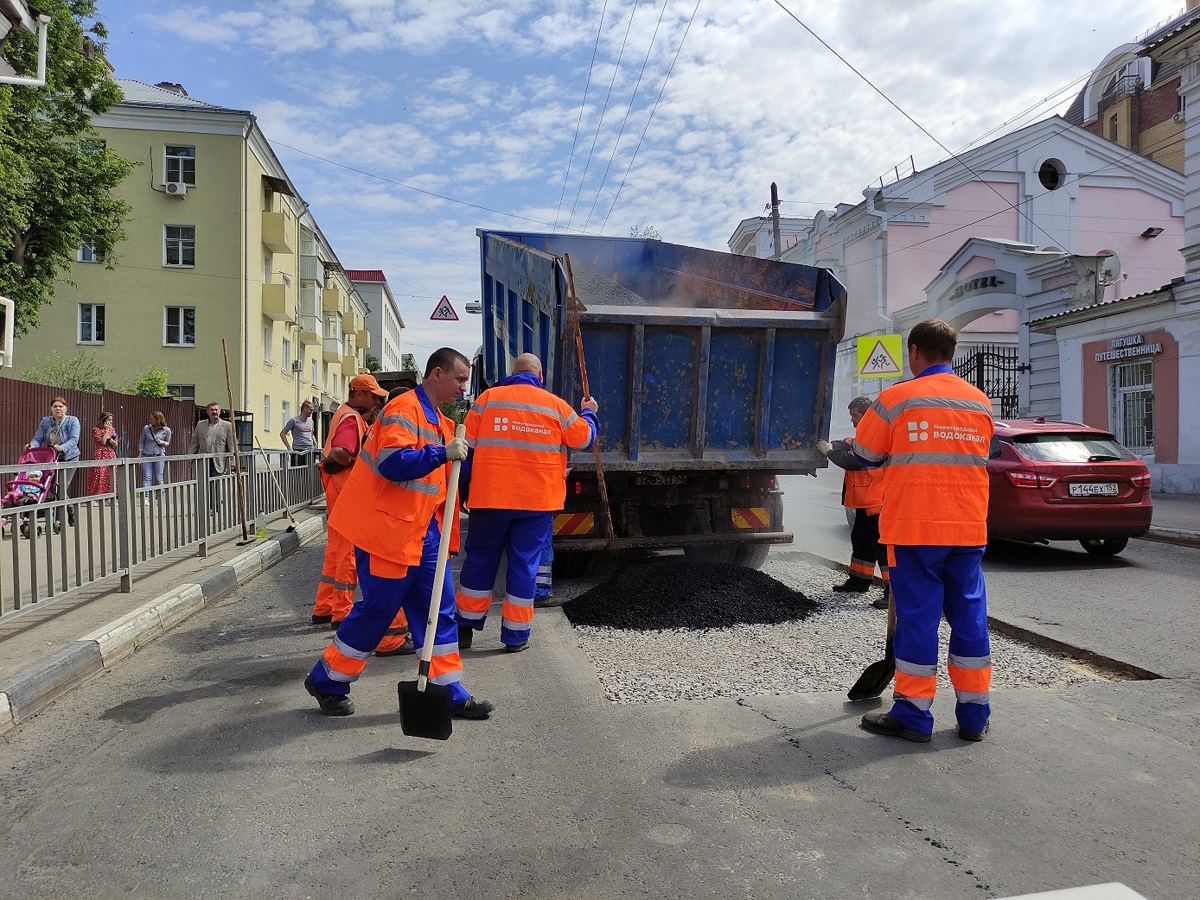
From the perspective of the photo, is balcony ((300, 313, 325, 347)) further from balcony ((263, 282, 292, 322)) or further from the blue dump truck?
the blue dump truck

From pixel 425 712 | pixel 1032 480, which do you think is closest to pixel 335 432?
pixel 425 712

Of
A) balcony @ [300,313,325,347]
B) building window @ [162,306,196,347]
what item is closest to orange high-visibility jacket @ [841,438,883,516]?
building window @ [162,306,196,347]

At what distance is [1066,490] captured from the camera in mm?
8797

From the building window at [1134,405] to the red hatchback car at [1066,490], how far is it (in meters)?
9.97

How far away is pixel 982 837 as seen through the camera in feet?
9.42

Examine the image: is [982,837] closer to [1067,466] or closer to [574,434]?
[574,434]

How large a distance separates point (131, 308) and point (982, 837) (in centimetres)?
2834

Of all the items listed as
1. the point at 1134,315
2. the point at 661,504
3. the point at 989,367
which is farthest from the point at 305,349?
the point at 661,504

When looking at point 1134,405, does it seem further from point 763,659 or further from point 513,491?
point 513,491

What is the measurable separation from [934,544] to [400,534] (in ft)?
7.42

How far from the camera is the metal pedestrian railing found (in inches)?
216

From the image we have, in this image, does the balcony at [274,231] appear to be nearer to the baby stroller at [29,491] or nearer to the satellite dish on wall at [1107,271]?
the satellite dish on wall at [1107,271]

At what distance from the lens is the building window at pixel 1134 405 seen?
17688 millimetres

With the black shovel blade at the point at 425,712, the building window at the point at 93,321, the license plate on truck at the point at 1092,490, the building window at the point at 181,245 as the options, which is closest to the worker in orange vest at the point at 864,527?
the license plate on truck at the point at 1092,490
